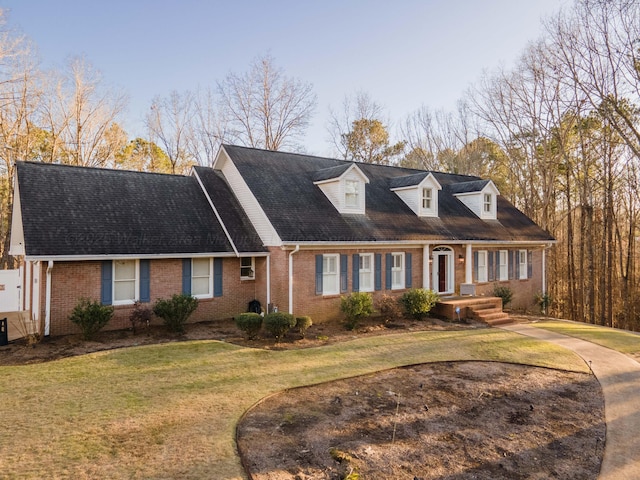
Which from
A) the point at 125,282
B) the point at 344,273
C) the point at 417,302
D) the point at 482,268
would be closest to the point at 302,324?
the point at 344,273

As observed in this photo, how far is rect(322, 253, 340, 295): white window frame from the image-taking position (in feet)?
50.8

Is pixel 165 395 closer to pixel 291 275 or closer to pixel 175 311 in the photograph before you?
pixel 175 311

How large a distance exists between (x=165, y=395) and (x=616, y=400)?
896 cm

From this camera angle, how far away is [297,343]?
12320 mm

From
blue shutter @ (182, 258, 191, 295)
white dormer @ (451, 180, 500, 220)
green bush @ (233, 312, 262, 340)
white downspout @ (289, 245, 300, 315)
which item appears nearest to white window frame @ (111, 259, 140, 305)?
blue shutter @ (182, 258, 191, 295)

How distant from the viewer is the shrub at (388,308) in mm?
15320

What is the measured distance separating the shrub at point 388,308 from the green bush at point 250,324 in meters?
5.01

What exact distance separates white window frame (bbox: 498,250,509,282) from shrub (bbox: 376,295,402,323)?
25.9 ft

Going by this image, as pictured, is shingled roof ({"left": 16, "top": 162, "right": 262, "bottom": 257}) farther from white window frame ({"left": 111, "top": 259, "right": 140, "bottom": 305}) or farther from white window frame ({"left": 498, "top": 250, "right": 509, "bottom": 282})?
white window frame ({"left": 498, "top": 250, "right": 509, "bottom": 282})

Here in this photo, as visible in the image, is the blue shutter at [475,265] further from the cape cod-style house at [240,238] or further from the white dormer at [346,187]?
the white dormer at [346,187]

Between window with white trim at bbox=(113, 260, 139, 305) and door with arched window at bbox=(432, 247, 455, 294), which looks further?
door with arched window at bbox=(432, 247, 455, 294)

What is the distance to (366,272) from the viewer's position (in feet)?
54.5

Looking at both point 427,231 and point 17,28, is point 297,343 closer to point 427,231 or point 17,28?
point 427,231

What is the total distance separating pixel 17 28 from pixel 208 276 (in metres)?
16.8
